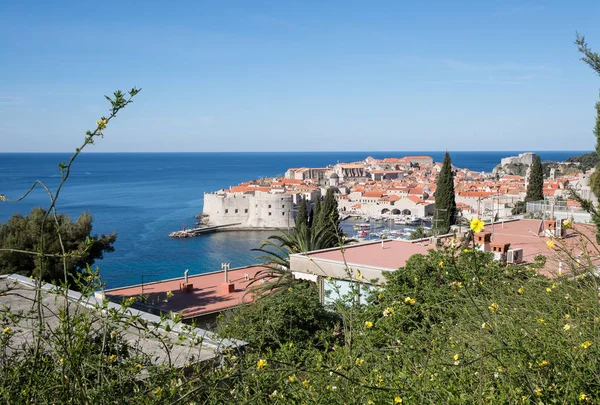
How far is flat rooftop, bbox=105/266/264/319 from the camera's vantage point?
11969 millimetres

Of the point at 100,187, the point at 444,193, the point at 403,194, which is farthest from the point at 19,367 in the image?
the point at 100,187

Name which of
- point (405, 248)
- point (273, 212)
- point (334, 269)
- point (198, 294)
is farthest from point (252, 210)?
point (334, 269)

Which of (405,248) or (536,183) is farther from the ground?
(536,183)

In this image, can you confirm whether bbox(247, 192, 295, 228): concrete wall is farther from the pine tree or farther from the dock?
the pine tree

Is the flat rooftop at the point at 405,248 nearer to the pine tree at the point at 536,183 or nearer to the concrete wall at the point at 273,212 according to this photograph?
the pine tree at the point at 536,183

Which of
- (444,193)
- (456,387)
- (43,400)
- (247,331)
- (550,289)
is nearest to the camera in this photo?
(43,400)

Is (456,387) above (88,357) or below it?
below

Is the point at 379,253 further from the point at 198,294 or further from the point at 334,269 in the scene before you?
the point at 198,294

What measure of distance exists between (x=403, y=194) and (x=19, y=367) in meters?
61.2

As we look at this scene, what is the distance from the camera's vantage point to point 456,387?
192 centimetres

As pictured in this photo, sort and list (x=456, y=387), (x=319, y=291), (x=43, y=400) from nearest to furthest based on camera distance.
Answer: (x=43, y=400) → (x=456, y=387) → (x=319, y=291)

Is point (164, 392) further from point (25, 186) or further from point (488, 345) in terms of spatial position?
point (25, 186)

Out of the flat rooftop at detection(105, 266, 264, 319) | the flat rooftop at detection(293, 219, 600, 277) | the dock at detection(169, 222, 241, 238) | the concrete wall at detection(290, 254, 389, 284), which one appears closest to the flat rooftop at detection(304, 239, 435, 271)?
the flat rooftop at detection(293, 219, 600, 277)

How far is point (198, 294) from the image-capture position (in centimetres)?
1416
